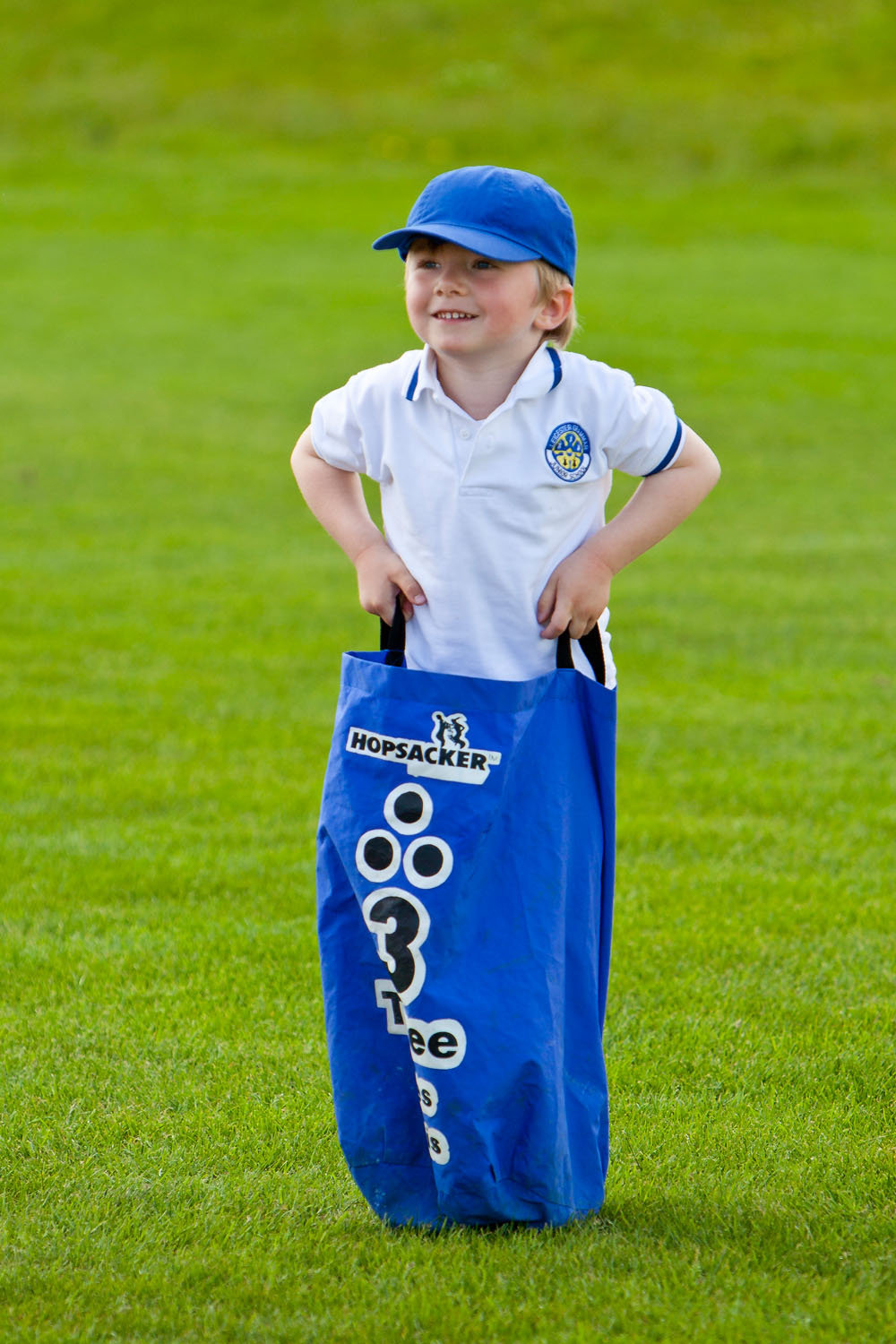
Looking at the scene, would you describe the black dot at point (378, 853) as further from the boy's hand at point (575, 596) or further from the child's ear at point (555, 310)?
the child's ear at point (555, 310)

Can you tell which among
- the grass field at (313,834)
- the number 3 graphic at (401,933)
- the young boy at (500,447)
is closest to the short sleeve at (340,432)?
the young boy at (500,447)

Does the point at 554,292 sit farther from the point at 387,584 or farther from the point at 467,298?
the point at 387,584

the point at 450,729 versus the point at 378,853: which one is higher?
the point at 450,729

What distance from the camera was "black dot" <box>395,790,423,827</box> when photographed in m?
2.53

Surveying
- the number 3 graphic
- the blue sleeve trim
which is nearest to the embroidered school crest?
the blue sleeve trim

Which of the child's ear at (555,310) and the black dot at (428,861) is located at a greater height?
the child's ear at (555,310)

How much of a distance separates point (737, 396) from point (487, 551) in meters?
11.0

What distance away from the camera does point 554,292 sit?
8.54 ft

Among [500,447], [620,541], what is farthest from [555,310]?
[620,541]

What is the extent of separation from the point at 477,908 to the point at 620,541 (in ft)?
1.98

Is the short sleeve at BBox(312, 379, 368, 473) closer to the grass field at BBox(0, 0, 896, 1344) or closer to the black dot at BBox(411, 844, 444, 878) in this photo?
the black dot at BBox(411, 844, 444, 878)

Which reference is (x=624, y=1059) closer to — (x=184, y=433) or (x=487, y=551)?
(x=487, y=551)

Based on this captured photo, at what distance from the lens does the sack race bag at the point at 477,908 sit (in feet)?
8.24

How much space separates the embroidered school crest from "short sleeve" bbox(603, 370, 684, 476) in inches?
1.5
